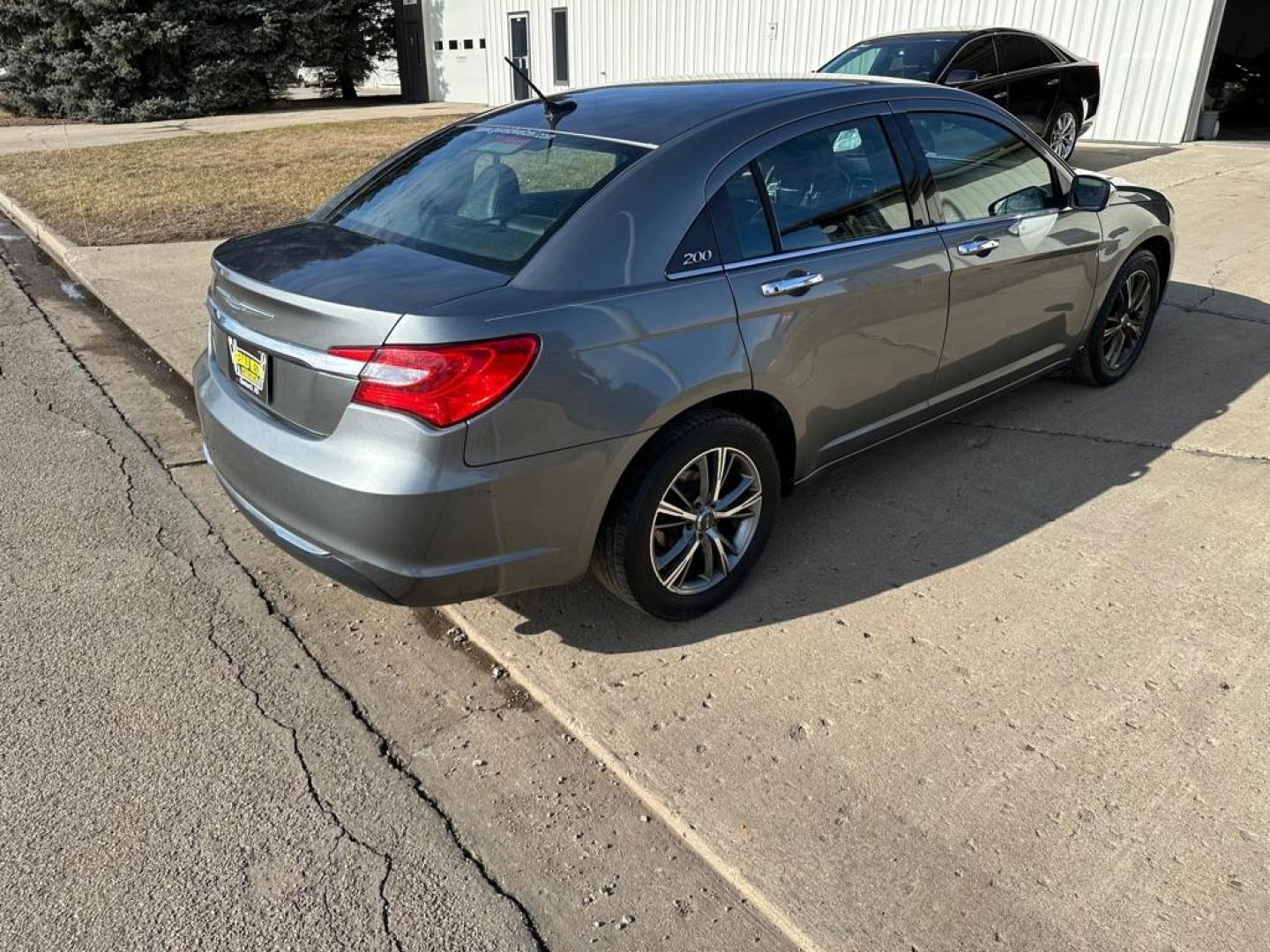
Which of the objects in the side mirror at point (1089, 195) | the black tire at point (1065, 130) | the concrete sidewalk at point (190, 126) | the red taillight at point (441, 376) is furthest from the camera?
the concrete sidewalk at point (190, 126)

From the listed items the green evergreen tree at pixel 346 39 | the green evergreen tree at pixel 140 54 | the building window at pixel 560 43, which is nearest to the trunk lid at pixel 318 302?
the building window at pixel 560 43

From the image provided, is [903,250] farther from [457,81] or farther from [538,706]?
[457,81]

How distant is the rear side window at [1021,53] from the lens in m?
10.7

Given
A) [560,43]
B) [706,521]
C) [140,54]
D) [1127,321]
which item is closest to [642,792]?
[706,521]

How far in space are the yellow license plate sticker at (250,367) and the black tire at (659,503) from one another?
3.76 ft

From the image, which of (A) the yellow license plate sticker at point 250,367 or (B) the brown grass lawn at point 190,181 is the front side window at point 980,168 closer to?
(A) the yellow license plate sticker at point 250,367

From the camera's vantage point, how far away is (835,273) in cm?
341

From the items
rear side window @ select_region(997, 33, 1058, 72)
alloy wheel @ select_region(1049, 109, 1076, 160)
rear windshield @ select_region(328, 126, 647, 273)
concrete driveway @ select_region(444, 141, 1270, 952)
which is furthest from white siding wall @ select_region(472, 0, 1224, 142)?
concrete driveway @ select_region(444, 141, 1270, 952)

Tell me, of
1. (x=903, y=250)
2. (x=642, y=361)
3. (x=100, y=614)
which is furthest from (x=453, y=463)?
(x=903, y=250)

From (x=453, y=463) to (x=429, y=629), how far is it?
1012mm

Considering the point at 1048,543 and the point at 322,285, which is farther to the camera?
the point at 1048,543

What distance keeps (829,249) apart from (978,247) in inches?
35.5

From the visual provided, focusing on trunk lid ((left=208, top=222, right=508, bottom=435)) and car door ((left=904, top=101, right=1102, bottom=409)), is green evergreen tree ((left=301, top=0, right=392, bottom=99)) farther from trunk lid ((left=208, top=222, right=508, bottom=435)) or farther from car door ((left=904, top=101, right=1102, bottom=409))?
trunk lid ((left=208, top=222, right=508, bottom=435))

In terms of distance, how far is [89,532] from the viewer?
3.98 metres
